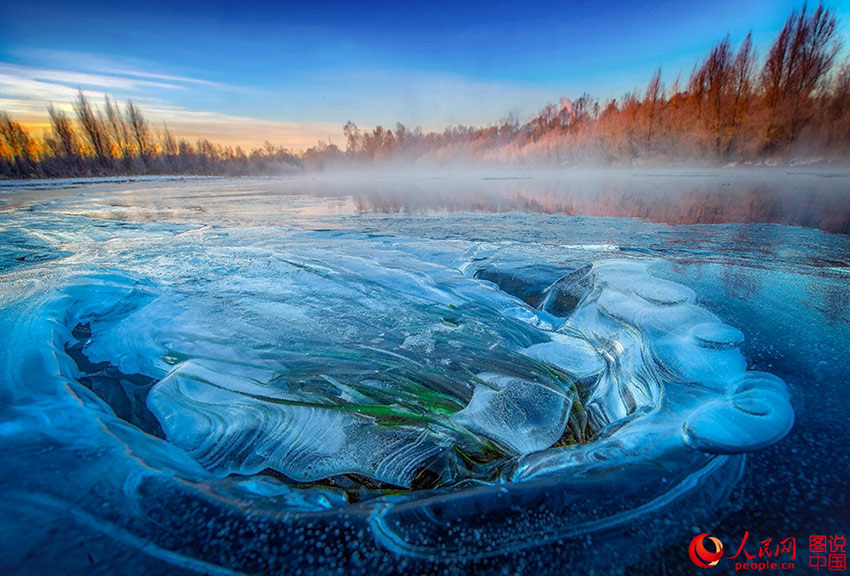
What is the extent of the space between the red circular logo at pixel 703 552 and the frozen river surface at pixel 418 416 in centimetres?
3

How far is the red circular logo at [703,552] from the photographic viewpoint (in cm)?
86

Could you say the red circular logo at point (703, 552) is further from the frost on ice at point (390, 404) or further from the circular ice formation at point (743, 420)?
the circular ice formation at point (743, 420)

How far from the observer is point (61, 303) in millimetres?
2584

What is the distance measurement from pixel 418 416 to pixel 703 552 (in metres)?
1.06

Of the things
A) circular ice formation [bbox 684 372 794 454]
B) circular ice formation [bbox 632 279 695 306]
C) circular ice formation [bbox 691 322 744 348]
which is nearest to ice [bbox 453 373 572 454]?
circular ice formation [bbox 684 372 794 454]

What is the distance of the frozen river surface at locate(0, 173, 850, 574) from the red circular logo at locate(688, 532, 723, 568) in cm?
3

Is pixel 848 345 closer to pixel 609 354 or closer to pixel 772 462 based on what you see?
pixel 609 354

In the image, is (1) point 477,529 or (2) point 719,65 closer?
(1) point 477,529

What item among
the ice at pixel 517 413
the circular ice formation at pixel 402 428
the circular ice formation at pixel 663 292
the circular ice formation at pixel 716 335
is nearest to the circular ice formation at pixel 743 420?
the circular ice formation at pixel 402 428

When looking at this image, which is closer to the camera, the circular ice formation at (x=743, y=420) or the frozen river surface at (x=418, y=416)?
the frozen river surface at (x=418, y=416)

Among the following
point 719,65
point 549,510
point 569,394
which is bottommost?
point 569,394

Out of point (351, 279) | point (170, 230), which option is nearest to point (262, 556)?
point (351, 279)

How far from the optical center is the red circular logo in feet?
2.83

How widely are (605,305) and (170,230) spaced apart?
7556 mm
